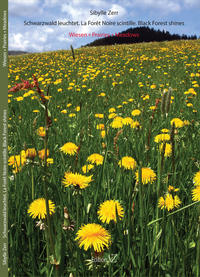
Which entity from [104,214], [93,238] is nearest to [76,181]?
[104,214]

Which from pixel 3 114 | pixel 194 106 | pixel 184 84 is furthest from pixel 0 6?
pixel 184 84

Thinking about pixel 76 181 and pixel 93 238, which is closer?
pixel 93 238

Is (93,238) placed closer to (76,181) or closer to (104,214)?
(104,214)

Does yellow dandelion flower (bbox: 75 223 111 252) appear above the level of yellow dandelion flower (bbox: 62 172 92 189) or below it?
below

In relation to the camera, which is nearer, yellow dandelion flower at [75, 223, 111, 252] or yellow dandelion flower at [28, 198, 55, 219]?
yellow dandelion flower at [75, 223, 111, 252]

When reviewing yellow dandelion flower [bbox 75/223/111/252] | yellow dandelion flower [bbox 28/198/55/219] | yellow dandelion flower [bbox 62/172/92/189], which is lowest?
yellow dandelion flower [bbox 75/223/111/252]

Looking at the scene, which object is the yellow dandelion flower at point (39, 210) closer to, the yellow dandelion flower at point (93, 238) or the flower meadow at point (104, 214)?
the flower meadow at point (104, 214)

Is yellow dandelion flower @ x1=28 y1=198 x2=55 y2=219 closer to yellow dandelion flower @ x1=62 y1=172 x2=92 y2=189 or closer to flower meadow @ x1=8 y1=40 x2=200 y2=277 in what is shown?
flower meadow @ x1=8 y1=40 x2=200 y2=277

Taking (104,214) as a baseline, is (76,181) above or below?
above

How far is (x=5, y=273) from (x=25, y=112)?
311 cm

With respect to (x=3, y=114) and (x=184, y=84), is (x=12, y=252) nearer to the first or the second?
(x=3, y=114)

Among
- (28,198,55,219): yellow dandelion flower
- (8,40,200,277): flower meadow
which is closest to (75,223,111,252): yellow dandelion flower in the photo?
(8,40,200,277): flower meadow

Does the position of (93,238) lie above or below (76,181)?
below

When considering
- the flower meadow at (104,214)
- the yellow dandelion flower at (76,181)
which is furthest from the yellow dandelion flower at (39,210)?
the yellow dandelion flower at (76,181)
